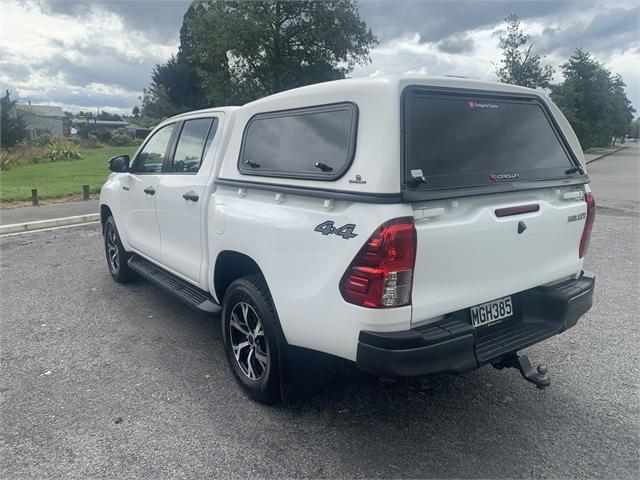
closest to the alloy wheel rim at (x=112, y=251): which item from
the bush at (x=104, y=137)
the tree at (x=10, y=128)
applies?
the tree at (x=10, y=128)

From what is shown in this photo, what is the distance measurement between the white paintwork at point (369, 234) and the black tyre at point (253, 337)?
0.14 m

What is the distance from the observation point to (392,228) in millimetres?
2326

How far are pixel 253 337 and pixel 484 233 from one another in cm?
161

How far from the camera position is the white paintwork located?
2438 mm

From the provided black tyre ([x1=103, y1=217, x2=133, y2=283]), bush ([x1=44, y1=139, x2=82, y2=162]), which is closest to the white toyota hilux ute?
black tyre ([x1=103, y1=217, x2=133, y2=283])

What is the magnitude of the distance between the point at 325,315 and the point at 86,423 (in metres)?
1.70

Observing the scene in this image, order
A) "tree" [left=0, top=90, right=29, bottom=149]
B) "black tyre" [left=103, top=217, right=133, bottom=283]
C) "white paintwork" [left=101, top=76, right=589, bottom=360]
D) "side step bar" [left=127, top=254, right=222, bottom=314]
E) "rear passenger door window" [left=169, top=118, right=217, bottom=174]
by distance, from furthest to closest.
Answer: "tree" [left=0, top=90, right=29, bottom=149], "black tyre" [left=103, top=217, right=133, bottom=283], "rear passenger door window" [left=169, top=118, right=217, bottom=174], "side step bar" [left=127, top=254, right=222, bottom=314], "white paintwork" [left=101, top=76, right=589, bottom=360]

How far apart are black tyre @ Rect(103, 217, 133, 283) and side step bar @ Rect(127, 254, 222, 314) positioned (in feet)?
1.38

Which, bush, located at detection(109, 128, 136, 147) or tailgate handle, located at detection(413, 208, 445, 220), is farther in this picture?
bush, located at detection(109, 128, 136, 147)

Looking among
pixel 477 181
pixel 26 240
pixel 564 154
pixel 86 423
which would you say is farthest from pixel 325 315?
pixel 26 240

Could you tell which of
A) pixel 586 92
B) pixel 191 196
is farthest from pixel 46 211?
pixel 586 92

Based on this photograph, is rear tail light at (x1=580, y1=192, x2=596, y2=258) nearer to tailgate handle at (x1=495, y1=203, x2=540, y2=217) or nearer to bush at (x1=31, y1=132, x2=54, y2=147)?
tailgate handle at (x1=495, y1=203, x2=540, y2=217)

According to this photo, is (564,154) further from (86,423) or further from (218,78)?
(218,78)

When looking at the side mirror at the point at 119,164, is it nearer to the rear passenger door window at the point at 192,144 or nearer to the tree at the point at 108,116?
the rear passenger door window at the point at 192,144
